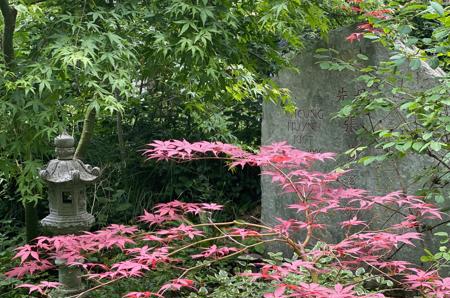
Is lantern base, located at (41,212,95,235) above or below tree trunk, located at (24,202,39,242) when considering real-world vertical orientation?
above

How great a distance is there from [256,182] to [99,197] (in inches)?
62.6

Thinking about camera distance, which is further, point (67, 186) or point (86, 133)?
point (86, 133)

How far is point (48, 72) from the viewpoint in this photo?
316 centimetres

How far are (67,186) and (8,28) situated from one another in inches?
40.9

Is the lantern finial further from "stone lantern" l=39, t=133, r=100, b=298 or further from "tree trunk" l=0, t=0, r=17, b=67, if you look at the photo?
"tree trunk" l=0, t=0, r=17, b=67

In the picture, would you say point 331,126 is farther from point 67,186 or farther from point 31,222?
point 31,222

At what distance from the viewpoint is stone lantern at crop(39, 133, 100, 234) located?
3561mm

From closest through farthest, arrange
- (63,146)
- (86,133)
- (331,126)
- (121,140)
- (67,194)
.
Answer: (63,146) < (67,194) < (86,133) < (331,126) < (121,140)

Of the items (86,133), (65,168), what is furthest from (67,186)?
(86,133)

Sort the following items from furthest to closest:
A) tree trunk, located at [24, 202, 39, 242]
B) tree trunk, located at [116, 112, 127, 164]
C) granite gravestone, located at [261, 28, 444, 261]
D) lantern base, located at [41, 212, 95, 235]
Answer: tree trunk, located at [116, 112, 127, 164]
tree trunk, located at [24, 202, 39, 242]
granite gravestone, located at [261, 28, 444, 261]
lantern base, located at [41, 212, 95, 235]

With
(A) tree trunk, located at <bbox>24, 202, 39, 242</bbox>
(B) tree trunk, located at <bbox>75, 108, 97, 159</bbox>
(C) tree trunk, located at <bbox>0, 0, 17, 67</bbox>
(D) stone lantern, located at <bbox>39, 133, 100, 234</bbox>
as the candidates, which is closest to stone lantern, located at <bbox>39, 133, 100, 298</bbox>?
(D) stone lantern, located at <bbox>39, 133, 100, 234</bbox>

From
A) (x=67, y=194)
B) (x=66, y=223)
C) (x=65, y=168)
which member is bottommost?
(x=66, y=223)

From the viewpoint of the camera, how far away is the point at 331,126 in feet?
15.8

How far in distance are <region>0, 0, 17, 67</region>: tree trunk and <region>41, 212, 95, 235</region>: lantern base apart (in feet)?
3.30
